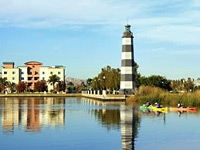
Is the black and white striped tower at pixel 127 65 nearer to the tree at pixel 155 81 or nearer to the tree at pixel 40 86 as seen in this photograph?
the tree at pixel 155 81

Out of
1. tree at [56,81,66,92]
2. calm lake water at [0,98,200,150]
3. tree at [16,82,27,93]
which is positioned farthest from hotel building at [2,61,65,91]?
calm lake water at [0,98,200,150]

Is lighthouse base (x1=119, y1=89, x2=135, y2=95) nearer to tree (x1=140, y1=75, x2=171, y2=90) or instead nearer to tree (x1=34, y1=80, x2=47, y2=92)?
tree (x1=140, y1=75, x2=171, y2=90)

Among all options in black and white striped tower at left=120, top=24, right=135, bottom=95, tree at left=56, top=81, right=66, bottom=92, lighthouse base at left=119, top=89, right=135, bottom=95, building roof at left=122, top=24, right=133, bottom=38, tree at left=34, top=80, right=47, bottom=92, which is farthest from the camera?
tree at left=34, top=80, right=47, bottom=92

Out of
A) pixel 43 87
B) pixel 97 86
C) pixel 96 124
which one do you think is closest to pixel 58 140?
pixel 96 124

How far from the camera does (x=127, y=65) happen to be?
70.6 metres

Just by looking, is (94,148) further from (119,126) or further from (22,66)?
(22,66)

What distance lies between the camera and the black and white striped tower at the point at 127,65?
232 ft

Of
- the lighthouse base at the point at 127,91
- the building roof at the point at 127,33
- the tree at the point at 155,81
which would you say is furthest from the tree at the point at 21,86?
the building roof at the point at 127,33

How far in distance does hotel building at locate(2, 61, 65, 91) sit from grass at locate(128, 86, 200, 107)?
86085mm

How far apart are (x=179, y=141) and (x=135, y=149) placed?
3779 mm

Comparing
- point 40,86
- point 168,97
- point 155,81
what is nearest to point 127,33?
point 168,97

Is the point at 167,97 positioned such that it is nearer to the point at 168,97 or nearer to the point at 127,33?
the point at 168,97

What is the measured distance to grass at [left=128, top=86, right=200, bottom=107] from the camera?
50156mm

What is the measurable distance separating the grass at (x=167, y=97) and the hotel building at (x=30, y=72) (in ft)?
282
